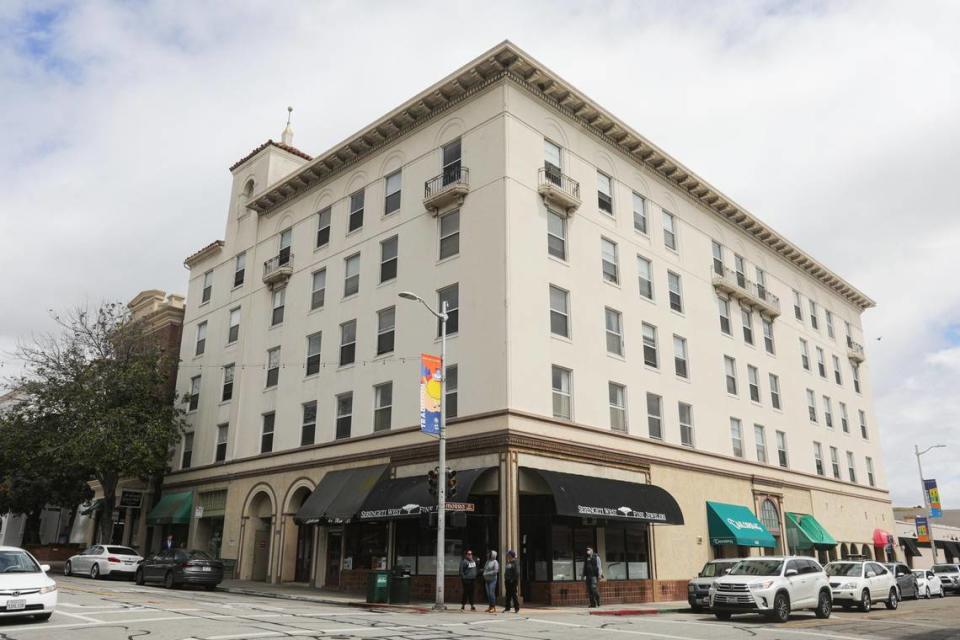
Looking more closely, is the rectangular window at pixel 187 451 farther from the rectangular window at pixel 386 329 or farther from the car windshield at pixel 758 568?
the car windshield at pixel 758 568

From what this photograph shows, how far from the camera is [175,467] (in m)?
41.0

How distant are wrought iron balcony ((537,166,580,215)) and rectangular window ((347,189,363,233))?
30.0 feet

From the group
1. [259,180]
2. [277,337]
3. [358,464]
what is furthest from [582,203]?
[259,180]

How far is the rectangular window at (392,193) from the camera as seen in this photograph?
105 feet

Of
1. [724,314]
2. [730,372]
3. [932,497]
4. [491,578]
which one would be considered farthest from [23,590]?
[932,497]

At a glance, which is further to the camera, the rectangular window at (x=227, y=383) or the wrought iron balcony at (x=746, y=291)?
the rectangular window at (x=227, y=383)

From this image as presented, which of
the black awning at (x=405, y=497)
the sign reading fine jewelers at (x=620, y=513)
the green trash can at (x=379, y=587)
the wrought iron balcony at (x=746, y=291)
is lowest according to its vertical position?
the green trash can at (x=379, y=587)

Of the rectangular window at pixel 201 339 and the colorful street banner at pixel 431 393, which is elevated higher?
the rectangular window at pixel 201 339

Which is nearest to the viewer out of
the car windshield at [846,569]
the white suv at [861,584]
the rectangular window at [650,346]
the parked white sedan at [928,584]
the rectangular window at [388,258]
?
the white suv at [861,584]

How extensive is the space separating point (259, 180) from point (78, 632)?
30.6m

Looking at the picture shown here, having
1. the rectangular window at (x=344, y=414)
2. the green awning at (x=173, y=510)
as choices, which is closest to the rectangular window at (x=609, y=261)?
the rectangular window at (x=344, y=414)

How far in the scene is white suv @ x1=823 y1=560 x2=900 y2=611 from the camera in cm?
2512

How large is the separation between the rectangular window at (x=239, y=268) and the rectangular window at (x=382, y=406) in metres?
14.1

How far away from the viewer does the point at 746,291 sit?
126 feet
